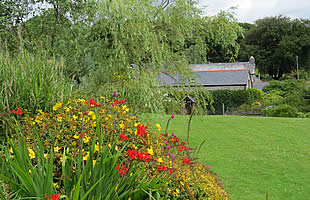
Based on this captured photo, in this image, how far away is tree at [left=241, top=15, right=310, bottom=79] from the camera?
40812 millimetres

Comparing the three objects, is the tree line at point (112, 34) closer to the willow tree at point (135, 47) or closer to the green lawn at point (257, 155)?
the willow tree at point (135, 47)

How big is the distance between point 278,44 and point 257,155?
38.7 metres

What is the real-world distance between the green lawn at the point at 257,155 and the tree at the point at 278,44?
32073mm

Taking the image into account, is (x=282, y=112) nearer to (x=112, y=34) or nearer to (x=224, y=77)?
(x=224, y=77)

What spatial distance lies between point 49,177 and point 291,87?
3026cm

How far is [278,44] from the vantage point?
41281mm

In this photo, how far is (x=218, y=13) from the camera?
780cm

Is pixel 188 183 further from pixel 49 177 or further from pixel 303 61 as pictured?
pixel 303 61

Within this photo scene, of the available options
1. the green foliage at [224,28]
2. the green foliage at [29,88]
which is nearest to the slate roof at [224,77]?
the green foliage at [224,28]

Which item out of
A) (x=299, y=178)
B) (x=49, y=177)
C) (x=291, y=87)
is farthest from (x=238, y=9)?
(x=291, y=87)

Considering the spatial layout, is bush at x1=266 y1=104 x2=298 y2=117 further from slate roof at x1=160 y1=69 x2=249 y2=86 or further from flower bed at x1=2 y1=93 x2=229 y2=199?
flower bed at x1=2 y1=93 x2=229 y2=199

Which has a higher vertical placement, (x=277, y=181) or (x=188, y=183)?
(x=188, y=183)

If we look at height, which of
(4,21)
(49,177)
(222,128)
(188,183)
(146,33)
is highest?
(4,21)

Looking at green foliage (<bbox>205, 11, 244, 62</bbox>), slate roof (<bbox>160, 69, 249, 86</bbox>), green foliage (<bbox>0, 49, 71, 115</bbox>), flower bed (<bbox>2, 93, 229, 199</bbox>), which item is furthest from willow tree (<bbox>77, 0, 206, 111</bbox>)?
slate roof (<bbox>160, 69, 249, 86</bbox>)
